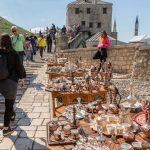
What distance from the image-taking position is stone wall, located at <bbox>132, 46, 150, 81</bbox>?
524 inches

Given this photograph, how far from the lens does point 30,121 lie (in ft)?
22.8

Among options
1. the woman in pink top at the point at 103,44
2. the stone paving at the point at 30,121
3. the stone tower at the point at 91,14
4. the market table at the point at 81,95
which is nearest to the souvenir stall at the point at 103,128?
the stone paving at the point at 30,121

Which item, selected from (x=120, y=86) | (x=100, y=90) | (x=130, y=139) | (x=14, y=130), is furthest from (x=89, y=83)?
(x=120, y=86)

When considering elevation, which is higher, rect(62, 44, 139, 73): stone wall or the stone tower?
the stone tower

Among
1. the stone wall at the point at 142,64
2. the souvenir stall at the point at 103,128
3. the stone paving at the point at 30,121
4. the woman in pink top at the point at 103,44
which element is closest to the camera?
the souvenir stall at the point at 103,128

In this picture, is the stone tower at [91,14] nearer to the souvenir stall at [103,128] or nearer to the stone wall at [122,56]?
the stone wall at [122,56]

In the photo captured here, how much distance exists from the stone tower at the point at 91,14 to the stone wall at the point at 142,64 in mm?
39683

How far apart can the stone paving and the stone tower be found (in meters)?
43.2

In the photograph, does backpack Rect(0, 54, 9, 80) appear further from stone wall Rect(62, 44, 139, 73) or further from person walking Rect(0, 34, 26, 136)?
stone wall Rect(62, 44, 139, 73)

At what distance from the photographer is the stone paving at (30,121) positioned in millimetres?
5629

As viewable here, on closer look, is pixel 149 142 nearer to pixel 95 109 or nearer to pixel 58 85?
pixel 95 109

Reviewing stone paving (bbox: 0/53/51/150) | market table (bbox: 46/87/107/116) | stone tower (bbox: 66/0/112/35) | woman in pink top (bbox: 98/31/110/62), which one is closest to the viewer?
stone paving (bbox: 0/53/51/150)

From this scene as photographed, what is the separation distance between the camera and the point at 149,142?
12.0ft

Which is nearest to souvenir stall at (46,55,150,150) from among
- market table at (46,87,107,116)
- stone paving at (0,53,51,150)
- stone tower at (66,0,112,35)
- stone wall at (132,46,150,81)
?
stone paving at (0,53,51,150)
